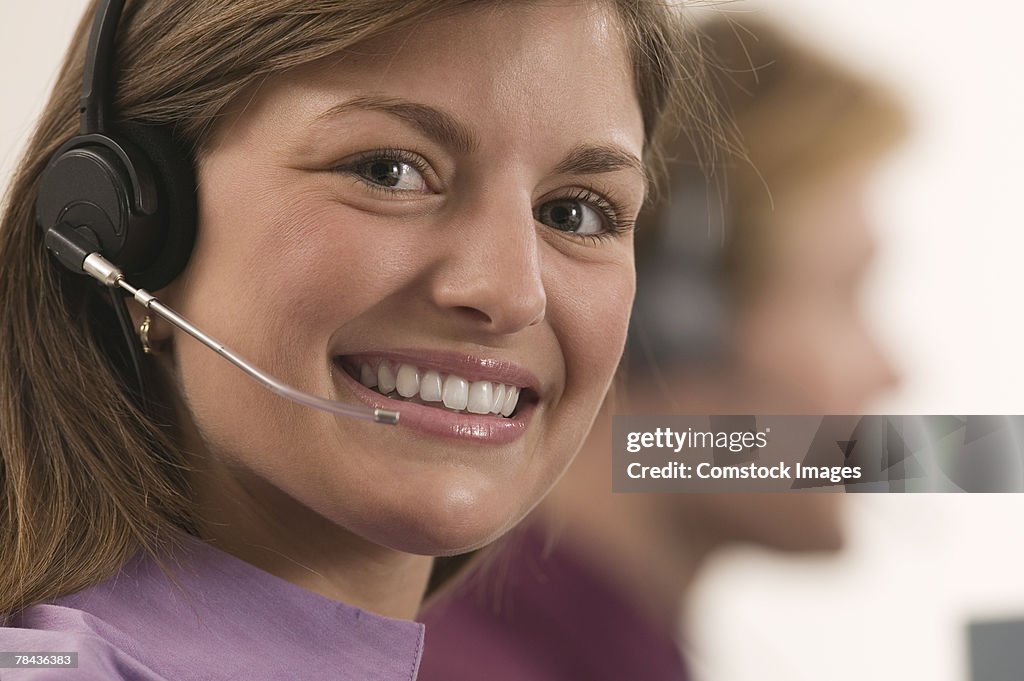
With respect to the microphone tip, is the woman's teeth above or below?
above

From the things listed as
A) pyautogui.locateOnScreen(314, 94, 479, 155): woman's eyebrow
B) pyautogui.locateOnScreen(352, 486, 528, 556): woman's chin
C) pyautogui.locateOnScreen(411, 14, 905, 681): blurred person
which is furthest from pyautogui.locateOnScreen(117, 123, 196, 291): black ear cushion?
pyautogui.locateOnScreen(411, 14, 905, 681): blurred person

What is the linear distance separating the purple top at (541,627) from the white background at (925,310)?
0.11 meters

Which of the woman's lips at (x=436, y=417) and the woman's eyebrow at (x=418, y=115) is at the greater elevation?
the woman's eyebrow at (x=418, y=115)

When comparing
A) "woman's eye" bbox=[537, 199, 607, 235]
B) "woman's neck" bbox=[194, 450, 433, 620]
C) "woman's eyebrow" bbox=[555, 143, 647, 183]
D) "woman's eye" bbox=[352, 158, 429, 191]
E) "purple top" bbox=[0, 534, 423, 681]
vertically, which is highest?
"woman's eyebrow" bbox=[555, 143, 647, 183]

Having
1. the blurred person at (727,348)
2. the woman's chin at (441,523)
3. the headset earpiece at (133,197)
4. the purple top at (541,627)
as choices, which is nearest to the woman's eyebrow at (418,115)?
the headset earpiece at (133,197)

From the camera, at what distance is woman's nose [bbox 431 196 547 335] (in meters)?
0.69

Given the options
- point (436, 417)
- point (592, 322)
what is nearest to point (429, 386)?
point (436, 417)

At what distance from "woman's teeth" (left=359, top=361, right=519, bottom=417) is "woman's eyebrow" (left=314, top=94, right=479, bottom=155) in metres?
0.15

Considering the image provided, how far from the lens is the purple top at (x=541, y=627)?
3.84 ft

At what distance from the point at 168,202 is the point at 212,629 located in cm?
28

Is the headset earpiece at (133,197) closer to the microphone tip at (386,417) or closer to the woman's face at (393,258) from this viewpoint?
the woman's face at (393,258)

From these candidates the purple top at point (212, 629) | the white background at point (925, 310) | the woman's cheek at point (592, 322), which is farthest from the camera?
the white background at point (925, 310)

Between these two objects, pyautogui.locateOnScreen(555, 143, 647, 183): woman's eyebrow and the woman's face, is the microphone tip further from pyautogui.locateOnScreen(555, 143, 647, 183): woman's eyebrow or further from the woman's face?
pyautogui.locateOnScreen(555, 143, 647, 183): woman's eyebrow

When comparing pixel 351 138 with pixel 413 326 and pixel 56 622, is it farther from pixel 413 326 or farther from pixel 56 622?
pixel 56 622
